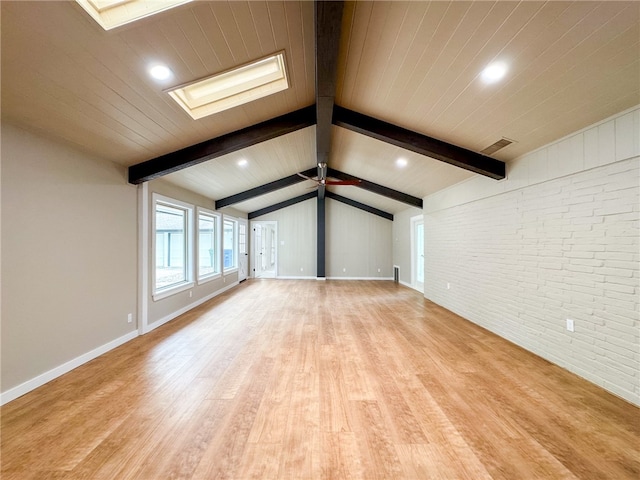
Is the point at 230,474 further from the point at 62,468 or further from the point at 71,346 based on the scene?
the point at 71,346

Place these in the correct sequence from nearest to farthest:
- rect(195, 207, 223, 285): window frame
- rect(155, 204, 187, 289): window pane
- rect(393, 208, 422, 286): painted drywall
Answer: rect(155, 204, 187, 289): window pane → rect(195, 207, 223, 285): window frame → rect(393, 208, 422, 286): painted drywall

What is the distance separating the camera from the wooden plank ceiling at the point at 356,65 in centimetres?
174

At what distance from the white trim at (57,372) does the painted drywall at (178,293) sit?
0.64 metres

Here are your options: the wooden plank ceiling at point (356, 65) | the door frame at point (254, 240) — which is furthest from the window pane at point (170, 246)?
the door frame at point (254, 240)

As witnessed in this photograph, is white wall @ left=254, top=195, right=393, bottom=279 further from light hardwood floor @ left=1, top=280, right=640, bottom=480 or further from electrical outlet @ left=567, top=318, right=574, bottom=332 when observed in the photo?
electrical outlet @ left=567, top=318, right=574, bottom=332

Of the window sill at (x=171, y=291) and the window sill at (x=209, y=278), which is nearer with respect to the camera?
the window sill at (x=171, y=291)

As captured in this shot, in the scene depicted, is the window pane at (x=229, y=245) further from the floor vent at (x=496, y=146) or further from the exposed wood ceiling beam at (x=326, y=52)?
the floor vent at (x=496, y=146)

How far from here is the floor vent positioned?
3.21 m

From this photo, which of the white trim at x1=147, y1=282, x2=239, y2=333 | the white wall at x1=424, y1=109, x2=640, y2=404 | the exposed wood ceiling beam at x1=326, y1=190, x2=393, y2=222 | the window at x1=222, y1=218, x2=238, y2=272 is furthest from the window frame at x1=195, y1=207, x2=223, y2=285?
the white wall at x1=424, y1=109, x2=640, y2=404

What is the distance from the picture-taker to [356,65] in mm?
2645

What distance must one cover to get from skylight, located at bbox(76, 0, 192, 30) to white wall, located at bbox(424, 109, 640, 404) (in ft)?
11.7

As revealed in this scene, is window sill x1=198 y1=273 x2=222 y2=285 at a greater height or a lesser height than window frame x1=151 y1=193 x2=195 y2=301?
lesser

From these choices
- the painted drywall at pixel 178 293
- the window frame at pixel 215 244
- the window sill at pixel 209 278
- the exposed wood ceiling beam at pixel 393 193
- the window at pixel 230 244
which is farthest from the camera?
the window at pixel 230 244

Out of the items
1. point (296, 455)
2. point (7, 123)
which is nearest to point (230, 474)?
point (296, 455)
